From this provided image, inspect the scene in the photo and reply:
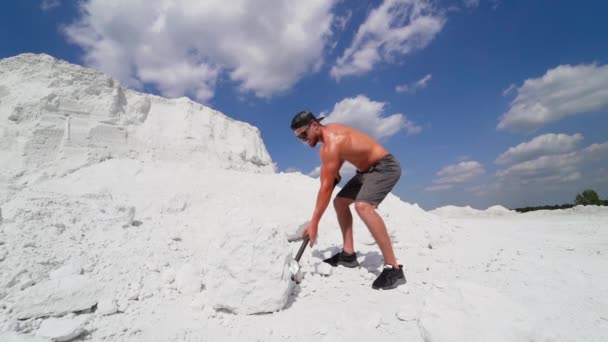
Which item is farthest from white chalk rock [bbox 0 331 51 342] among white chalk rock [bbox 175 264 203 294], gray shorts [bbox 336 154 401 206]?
gray shorts [bbox 336 154 401 206]

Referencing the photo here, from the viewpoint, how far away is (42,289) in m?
2.23

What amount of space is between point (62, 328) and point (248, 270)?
1.25 meters

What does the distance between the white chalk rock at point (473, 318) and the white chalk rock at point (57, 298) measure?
8.06 ft

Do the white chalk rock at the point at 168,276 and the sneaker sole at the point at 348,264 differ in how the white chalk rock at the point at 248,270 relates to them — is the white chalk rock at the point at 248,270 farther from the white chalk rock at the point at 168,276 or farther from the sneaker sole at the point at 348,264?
the sneaker sole at the point at 348,264

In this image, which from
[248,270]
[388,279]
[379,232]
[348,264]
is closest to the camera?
[248,270]

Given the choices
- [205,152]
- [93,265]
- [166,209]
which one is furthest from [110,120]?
[93,265]

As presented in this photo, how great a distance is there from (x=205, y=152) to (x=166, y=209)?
740cm

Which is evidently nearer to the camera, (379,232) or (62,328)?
(62,328)

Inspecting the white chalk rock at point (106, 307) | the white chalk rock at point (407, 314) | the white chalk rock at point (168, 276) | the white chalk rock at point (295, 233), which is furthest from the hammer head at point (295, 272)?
the white chalk rock at point (295, 233)

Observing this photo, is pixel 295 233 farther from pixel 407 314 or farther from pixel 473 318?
pixel 473 318

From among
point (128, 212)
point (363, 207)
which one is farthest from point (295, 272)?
point (128, 212)

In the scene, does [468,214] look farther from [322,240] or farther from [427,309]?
[427,309]

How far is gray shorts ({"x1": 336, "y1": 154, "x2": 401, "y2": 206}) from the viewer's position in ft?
9.25

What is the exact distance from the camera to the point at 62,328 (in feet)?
6.40
